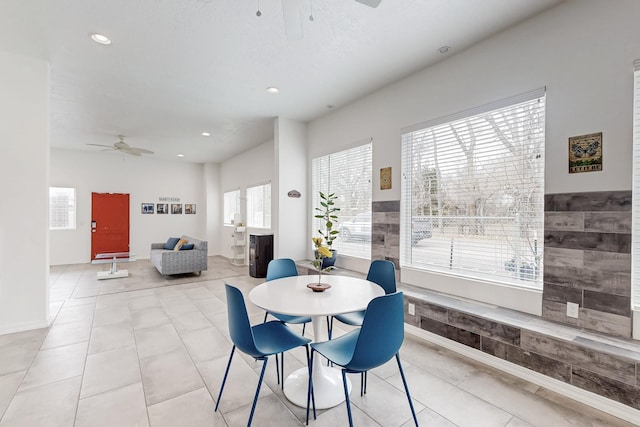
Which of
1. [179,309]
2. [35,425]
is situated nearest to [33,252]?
[179,309]

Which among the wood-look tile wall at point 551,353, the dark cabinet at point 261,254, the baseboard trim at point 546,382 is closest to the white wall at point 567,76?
the wood-look tile wall at point 551,353

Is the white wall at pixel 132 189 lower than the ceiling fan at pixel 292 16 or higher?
lower

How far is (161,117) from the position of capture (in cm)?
513

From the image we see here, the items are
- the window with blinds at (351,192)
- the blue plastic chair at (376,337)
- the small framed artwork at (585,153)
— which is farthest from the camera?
the window with blinds at (351,192)

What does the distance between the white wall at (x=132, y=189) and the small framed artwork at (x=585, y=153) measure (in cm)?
913

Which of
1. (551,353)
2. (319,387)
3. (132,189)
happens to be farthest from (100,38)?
(132,189)

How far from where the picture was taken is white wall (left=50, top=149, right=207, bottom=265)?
7.52 meters

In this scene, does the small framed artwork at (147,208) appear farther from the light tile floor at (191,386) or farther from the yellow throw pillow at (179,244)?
the light tile floor at (191,386)

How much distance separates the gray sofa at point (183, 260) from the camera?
5872 mm

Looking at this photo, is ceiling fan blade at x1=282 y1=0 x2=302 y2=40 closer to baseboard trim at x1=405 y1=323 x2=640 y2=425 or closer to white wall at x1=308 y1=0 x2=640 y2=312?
white wall at x1=308 y1=0 x2=640 y2=312

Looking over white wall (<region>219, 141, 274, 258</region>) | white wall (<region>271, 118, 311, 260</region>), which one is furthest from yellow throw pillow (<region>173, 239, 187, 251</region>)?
white wall (<region>271, 118, 311, 260</region>)

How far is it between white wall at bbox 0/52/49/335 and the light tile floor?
33cm

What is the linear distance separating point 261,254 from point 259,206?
5.85ft

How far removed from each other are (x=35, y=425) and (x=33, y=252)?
2327 mm
